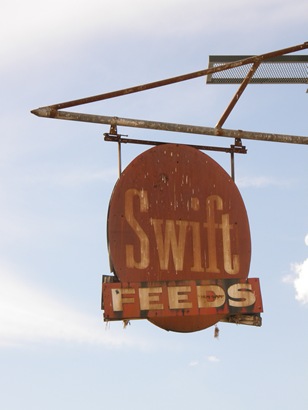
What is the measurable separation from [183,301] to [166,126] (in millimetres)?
2924

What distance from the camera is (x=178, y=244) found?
1526 centimetres

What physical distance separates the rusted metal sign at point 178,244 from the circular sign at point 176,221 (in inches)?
0.6

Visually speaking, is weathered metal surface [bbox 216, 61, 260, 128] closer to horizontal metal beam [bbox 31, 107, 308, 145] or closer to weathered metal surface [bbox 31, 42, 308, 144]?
weathered metal surface [bbox 31, 42, 308, 144]

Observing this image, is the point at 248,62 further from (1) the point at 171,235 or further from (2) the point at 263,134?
(1) the point at 171,235

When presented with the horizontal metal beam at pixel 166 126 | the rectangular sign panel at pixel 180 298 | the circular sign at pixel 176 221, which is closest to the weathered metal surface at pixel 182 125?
the horizontal metal beam at pixel 166 126

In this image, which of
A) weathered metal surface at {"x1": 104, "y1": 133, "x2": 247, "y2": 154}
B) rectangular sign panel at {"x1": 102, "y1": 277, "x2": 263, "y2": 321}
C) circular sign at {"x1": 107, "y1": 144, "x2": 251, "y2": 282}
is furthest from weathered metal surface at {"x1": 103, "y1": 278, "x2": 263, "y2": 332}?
weathered metal surface at {"x1": 104, "y1": 133, "x2": 247, "y2": 154}

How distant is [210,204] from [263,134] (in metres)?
1.72

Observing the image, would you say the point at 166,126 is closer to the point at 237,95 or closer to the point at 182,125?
the point at 182,125

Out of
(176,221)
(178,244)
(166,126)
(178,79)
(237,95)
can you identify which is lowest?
(178,244)

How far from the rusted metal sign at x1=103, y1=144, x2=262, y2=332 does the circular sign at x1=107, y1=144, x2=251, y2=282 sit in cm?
2

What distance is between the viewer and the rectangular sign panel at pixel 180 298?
568 inches

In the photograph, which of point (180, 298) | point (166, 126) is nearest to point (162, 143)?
point (166, 126)

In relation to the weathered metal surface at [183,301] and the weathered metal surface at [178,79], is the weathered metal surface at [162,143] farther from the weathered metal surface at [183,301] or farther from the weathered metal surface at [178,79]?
the weathered metal surface at [183,301]

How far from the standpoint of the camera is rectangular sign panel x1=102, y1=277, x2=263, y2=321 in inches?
568
